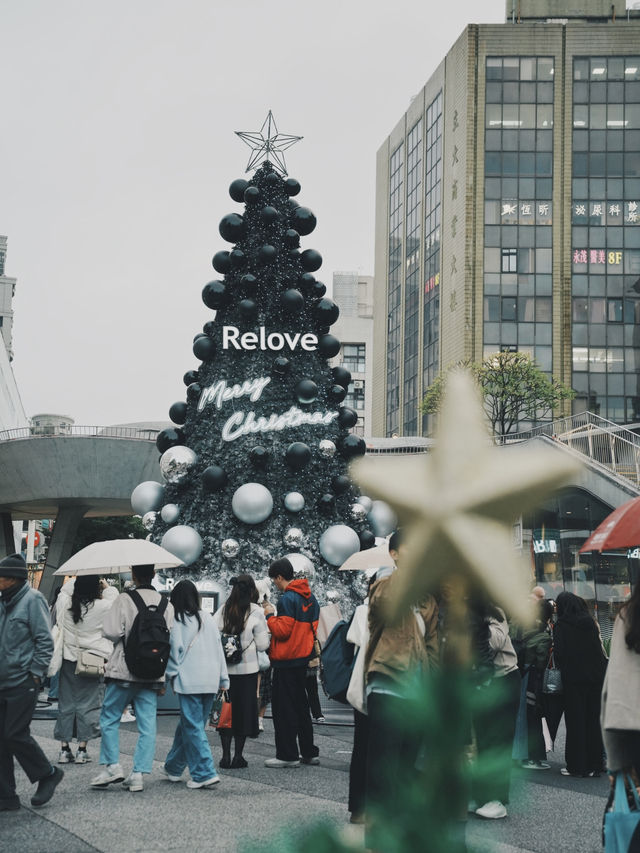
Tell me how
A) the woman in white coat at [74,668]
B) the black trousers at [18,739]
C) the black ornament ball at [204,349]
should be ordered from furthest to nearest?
the black ornament ball at [204,349] < the woman in white coat at [74,668] < the black trousers at [18,739]

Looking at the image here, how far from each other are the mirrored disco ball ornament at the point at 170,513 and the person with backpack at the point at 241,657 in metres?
7.80

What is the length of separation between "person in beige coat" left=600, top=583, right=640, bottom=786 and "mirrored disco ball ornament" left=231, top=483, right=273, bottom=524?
11602mm

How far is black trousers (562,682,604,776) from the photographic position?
8.65 metres

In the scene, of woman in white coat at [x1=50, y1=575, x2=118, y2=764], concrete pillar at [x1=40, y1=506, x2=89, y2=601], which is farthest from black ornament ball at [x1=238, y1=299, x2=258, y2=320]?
concrete pillar at [x1=40, y1=506, x2=89, y2=601]

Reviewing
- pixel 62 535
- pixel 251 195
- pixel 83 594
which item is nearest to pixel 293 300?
pixel 251 195

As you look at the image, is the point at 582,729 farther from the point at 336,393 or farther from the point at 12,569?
the point at 336,393

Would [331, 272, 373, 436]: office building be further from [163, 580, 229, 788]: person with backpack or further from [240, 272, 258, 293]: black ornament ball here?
[163, 580, 229, 788]: person with backpack

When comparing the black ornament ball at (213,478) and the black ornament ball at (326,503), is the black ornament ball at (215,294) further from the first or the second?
the black ornament ball at (326,503)

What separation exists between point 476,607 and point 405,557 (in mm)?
97

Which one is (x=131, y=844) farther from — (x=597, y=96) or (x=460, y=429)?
(x=597, y=96)

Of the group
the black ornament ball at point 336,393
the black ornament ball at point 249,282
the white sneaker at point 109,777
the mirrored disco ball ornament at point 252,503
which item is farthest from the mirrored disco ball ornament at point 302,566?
the white sneaker at point 109,777

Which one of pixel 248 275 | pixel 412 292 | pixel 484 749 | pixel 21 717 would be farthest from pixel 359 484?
pixel 412 292

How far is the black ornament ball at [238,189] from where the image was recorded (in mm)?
17359

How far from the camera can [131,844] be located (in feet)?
18.6
